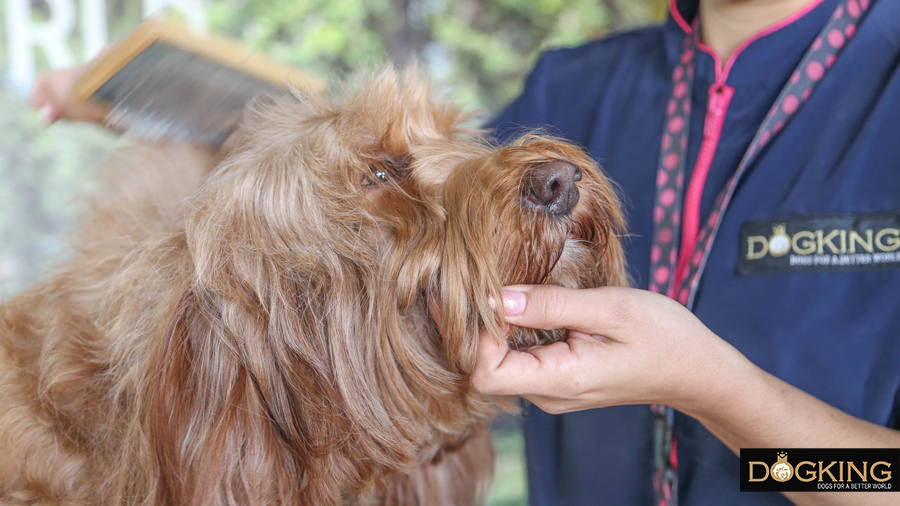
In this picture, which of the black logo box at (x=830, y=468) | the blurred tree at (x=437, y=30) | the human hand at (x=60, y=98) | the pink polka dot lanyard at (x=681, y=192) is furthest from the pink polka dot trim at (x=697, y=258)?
the blurred tree at (x=437, y=30)

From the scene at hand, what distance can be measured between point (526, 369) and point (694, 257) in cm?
51

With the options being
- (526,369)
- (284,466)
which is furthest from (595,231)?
(284,466)

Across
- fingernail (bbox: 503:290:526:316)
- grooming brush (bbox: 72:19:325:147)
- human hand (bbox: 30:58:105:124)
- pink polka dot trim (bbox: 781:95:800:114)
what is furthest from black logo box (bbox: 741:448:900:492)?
human hand (bbox: 30:58:105:124)

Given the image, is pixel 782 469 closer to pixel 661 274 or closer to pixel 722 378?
pixel 722 378

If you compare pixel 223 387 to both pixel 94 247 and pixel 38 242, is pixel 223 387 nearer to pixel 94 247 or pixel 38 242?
pixel 94 247

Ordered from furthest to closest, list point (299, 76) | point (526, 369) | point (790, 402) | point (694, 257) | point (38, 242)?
point (38, 242)
point (299, 76)
point (694, 257)
point (790, 402)
point (526, 369)

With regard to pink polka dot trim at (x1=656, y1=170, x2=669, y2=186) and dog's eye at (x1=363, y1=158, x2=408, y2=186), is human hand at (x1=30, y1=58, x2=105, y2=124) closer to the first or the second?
dog's eye at (x1=363, y1=158, x2=408, y2=186)

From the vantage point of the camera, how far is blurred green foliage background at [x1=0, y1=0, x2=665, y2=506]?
2664 mm

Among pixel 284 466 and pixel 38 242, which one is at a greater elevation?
pixel 38 242

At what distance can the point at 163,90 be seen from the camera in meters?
1.29

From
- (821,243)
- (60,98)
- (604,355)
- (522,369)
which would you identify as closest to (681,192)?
(821,243)

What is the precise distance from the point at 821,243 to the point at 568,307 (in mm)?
539

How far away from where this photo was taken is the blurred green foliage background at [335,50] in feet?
8.74

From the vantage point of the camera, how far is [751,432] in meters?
1.06
